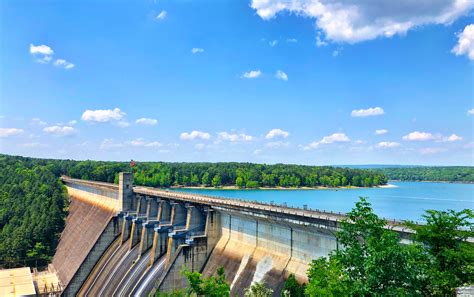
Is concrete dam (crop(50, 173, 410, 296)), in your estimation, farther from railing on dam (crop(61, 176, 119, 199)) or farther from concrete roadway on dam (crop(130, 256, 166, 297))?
railing on dam (crop(61, 176, 119, 199))

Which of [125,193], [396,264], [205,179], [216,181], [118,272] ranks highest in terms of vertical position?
[205,179]

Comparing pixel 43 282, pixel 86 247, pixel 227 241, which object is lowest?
pixel 43 282

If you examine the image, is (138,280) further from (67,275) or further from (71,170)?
(71,170)

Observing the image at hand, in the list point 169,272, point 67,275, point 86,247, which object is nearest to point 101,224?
point 86,247

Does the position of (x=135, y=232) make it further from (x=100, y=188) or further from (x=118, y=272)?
(x=100, y=188)

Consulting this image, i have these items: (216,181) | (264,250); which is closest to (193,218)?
(264,250)

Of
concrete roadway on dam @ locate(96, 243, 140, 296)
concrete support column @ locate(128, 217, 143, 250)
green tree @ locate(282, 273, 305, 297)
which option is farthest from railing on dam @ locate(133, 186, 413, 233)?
concrete roadway on dam @ locate(96, 243, 140, 296)

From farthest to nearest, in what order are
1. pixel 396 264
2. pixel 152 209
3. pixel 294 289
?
pixel 152 209, pixel 294 289, pixel 396 264
